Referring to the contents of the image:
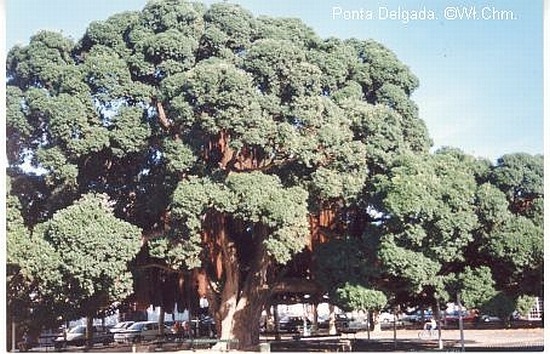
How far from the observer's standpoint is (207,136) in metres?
11.6

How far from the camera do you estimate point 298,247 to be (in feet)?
37.9

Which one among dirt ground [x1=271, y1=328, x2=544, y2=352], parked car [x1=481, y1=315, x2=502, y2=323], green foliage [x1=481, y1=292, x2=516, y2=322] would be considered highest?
green foliage [x1=481, y1=292, x2=516, y2=322]

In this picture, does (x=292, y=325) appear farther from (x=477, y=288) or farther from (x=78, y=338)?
(x=477, y=288)

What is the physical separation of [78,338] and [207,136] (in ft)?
15.4

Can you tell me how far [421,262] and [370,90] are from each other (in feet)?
11.5

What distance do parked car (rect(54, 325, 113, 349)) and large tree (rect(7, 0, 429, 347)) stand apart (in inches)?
56.4

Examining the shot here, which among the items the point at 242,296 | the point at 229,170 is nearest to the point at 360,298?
the point at 242,296

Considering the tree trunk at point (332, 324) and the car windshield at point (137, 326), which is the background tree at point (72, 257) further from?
the tree trunk at point (332, 324)

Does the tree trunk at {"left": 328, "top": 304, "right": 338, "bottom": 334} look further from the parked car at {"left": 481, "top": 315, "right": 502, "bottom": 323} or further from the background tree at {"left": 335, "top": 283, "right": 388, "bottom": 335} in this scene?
the background tree at {"left": 335, "top": 283, "right": 388, "bottom": 335}

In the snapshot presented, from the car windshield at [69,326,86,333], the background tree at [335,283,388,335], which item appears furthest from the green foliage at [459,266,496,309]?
the car windshield at [69,326,86,333]

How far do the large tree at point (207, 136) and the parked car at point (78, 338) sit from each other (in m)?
1.43

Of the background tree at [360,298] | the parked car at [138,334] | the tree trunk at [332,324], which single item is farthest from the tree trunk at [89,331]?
the tree trunk at [332,324]

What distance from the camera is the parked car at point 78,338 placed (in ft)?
40.3

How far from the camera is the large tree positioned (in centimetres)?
1134
